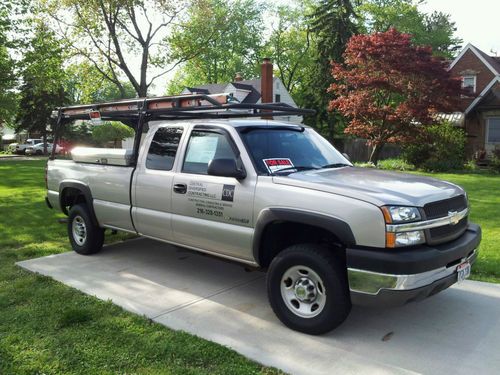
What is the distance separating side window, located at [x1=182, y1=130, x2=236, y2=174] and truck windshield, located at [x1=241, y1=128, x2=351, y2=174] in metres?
0.25

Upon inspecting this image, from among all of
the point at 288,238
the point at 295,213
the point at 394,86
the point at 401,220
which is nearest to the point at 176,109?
the point at 288,238

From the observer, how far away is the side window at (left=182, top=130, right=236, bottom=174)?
4.80 meters

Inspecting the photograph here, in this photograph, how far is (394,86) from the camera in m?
21.2

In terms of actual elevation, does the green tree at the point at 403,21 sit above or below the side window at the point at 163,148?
above

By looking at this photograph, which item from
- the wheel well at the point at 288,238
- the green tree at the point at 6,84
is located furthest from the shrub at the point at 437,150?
the green tree at the point at 6,84

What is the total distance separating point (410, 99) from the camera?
21.0 metres

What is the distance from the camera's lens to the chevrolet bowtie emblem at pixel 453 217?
396cm

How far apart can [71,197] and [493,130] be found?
85.3 feet

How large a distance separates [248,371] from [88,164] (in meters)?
4.12

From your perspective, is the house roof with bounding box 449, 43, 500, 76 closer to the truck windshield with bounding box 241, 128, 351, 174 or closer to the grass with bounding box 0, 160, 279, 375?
the truck windshield with bounding box 241, 128, 351, 174

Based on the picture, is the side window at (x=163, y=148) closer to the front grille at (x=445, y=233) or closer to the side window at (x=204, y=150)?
the side window at (x=204, y=150)

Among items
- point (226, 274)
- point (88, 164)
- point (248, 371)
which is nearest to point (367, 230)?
point (248, 371)

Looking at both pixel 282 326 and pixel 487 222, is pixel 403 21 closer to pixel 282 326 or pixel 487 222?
pixel 487 222

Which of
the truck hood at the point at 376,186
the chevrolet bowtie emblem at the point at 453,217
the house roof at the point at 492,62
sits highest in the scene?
the house roof at the point at 492,62
